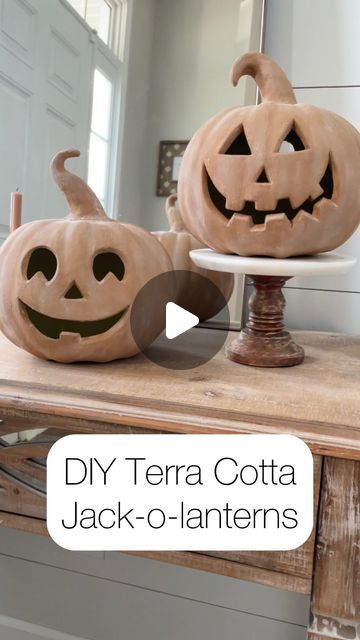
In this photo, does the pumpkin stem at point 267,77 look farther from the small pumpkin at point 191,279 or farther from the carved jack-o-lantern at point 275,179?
the small pumpkin at point 191,279

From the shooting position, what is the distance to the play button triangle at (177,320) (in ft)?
2.23

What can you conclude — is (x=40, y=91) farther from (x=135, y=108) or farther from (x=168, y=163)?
(x=168, y=163)

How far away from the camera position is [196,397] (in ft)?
1.69

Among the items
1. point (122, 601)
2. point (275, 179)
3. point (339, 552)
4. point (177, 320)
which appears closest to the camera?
point (339, 552)

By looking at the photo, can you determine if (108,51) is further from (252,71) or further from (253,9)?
(252,71)

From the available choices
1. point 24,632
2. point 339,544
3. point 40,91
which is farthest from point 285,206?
point 24,632

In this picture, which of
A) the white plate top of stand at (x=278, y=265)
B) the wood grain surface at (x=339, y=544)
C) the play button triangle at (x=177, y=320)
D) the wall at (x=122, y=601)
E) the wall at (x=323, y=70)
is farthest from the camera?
the wall at (x=122, y=601)

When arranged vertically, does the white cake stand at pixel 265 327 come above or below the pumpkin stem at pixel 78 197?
below

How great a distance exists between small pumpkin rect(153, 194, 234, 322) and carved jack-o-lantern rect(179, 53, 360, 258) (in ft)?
0.52

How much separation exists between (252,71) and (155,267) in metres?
0.29

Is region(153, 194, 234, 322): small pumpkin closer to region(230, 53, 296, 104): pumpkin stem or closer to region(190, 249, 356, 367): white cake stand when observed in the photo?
region(190, 249, 356, 367): white cake stand
